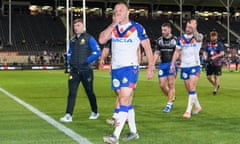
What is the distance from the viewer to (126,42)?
7.10m

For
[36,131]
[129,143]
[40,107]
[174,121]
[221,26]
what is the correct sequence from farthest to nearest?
1. [221,26]
2. [40,107]
3. [174,121]
4. [36,131]
5. [129,143]

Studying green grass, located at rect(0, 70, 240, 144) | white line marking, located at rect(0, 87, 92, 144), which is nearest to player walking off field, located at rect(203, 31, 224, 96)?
green grass, located at rect(0, 70, 240, 144)

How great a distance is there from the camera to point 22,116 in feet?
33.7

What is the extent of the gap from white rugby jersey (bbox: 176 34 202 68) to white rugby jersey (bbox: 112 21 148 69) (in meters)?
3.36

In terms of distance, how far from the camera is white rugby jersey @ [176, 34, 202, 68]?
10336 mm

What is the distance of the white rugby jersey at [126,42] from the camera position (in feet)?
23.3

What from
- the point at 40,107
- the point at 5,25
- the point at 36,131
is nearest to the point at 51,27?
the point at 5,25

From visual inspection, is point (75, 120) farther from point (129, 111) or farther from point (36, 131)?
point (129, 111)

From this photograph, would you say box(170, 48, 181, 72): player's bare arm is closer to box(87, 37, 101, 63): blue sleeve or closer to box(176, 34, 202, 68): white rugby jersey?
box(176, 34, 202, 68): white rugby jersey

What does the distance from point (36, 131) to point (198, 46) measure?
4.23 meters

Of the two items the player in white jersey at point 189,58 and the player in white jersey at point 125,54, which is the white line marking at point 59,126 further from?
the player in white jersey at point 189,58

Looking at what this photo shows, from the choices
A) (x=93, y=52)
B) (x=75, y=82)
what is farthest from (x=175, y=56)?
(x=75, y=82)

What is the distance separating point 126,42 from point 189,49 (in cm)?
359

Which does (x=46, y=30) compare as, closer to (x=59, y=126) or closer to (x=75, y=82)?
(x=75, y=82)
